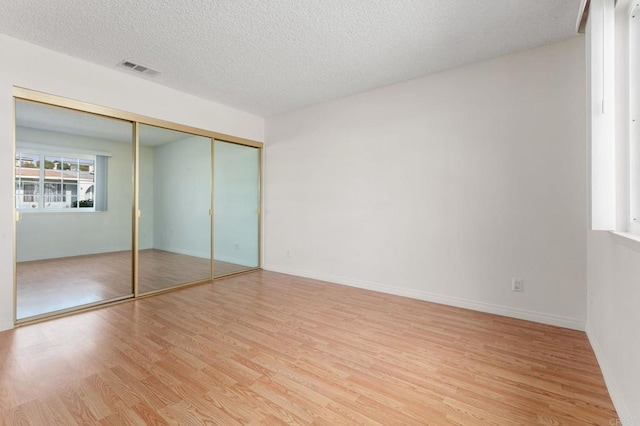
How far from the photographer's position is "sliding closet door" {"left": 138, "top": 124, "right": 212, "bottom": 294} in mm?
3779

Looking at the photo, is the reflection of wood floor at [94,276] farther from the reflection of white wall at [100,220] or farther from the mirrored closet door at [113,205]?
the reflection of white wall at [100,220]

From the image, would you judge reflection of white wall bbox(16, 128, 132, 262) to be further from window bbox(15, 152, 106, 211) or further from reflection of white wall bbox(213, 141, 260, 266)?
reflection of white wall bbox(213, 141, 260, 266)

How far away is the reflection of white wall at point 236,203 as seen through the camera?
4.60 meters

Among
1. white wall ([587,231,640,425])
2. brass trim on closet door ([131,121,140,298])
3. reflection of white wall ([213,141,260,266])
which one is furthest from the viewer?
reflection of white wall ([213,141,260,266])

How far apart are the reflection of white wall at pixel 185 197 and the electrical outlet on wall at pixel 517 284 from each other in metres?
4.04

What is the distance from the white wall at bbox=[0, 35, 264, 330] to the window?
259mm

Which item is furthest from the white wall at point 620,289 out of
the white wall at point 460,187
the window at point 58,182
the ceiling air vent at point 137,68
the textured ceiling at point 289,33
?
the window at point 58,182

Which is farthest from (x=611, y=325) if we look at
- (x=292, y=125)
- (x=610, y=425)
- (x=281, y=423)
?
(x=292, y=125)

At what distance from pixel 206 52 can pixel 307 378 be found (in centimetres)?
314

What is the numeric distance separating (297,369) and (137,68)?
11.8 ft

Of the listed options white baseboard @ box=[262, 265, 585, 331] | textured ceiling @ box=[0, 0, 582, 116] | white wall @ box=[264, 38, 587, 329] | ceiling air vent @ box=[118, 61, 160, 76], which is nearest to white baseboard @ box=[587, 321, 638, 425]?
white baseboard @ box=[262, 265, 585, 331]

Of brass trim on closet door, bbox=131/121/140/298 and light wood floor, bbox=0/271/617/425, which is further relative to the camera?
brass trim on closet door, bbox=131/121/140/298

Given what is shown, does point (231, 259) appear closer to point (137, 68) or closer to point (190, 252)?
point (190, 252)

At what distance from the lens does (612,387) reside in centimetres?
169
